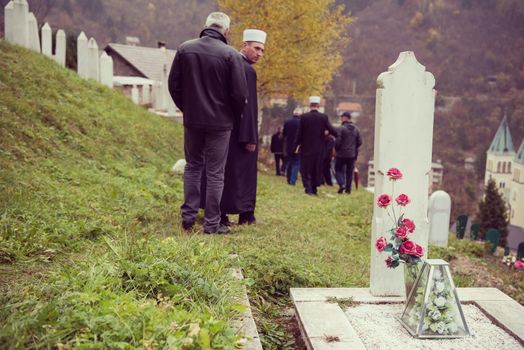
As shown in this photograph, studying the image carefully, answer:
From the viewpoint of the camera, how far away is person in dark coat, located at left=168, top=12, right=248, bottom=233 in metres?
5.04

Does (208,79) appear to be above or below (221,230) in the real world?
above

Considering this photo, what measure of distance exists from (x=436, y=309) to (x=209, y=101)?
295 centimetres

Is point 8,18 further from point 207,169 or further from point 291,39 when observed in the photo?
point 291,39

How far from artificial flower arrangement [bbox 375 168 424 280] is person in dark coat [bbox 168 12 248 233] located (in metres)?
2.04

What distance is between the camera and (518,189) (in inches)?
3782

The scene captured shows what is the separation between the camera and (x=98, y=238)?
464 cm

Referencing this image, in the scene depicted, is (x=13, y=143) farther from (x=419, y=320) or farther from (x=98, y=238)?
(x=419, y=320)

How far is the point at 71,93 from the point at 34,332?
32.2 ft

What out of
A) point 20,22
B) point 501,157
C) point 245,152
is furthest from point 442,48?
point 245,152

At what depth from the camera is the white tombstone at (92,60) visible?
47.7 ft

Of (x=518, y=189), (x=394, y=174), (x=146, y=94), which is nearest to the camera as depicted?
(x=394, y=174)

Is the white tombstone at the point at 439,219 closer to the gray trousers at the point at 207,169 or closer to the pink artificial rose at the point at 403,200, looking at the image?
the gray trousers at the point at 207,169

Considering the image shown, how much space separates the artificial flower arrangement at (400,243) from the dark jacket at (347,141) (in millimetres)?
8676

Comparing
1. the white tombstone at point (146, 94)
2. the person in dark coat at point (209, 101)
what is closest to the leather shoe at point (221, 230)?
the person in dark coat at point (209, 101)
